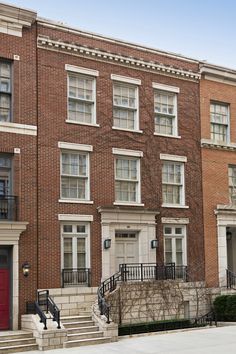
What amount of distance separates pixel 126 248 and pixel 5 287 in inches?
225

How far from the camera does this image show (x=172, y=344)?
744 inches

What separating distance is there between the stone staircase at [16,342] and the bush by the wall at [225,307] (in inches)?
364

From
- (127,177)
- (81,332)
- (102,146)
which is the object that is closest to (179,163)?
(127,177)

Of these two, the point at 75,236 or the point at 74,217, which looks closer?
the point at 74,217

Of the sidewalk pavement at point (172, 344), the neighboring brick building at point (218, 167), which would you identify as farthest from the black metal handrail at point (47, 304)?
the neighboring brick building at point (218, 167)

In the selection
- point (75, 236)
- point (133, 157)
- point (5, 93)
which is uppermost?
point (5, 93)

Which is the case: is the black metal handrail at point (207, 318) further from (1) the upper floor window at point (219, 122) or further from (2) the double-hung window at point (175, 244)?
(1) the upper floor window at point (219, 122)

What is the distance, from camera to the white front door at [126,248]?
2420 centimetres

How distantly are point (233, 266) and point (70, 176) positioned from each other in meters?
10.6

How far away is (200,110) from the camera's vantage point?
27.7m

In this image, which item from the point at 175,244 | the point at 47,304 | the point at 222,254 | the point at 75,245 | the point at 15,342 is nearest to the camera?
the point at 15,342

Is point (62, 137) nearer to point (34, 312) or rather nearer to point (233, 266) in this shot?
point (34, 312)

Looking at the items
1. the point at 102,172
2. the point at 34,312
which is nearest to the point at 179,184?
the point at 102,172

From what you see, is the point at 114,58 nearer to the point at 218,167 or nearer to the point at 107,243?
the point at 218,167
